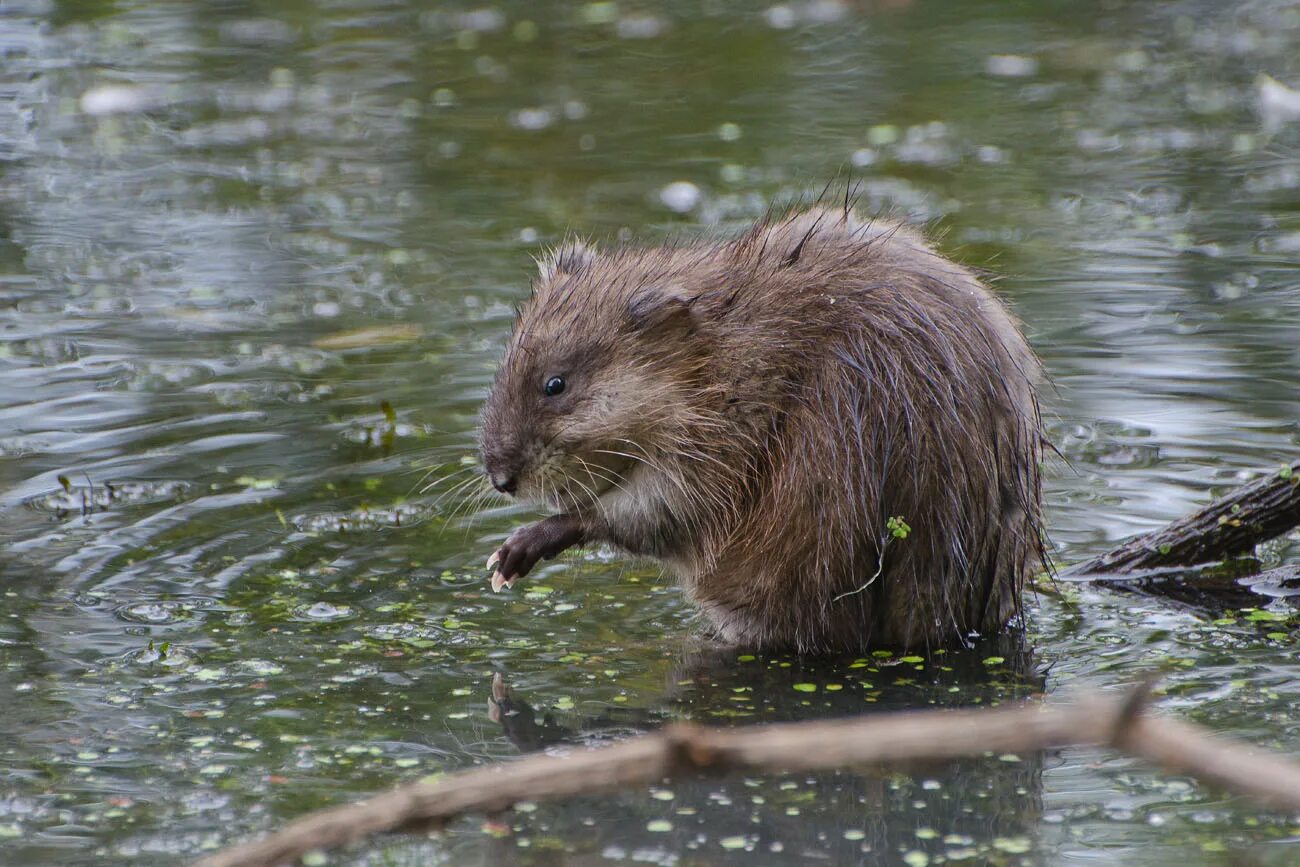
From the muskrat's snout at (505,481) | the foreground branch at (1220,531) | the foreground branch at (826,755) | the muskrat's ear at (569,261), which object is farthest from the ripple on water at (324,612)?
the foreground branch at (826,755)

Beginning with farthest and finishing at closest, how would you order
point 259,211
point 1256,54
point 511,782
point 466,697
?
point 1256,54 < point 259,211 < point 466,697 < point 511,782

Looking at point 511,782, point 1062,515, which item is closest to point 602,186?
point 1062,515

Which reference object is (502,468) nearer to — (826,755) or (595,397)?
(595,397)

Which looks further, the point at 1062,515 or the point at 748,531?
the point at 1062,515

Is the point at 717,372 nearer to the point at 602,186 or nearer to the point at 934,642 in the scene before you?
the point at 934,642

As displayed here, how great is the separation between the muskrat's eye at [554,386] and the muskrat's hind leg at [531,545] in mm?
377

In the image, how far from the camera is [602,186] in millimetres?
10391

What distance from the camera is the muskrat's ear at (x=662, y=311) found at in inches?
197

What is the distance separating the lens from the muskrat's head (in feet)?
16.5

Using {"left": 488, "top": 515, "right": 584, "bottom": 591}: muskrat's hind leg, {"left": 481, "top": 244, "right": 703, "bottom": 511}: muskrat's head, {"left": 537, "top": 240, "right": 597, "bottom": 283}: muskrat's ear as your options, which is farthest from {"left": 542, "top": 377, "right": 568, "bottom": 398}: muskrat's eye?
{"left": 537, "top": 240, "right": 597, "bottom": 283}: muskrat's ear

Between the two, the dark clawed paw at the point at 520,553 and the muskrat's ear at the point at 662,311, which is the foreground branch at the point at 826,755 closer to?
the dark clawed paw at the point at 520,553

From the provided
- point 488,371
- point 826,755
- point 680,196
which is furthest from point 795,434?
point 680,196

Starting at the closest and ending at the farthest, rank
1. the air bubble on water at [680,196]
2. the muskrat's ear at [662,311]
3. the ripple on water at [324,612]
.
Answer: the muskrat's ear at [662,311], the ripple on water at [324,612], the air bubble on water at [680,196]

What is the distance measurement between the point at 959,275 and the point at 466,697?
1.83m
